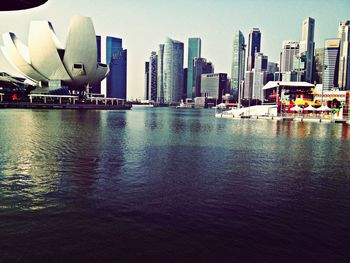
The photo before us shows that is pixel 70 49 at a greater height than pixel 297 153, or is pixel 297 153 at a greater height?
pixel 70 49

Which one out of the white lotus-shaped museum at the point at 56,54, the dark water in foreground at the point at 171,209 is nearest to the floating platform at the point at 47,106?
the white lotus-shaped museum at the point at 56,54

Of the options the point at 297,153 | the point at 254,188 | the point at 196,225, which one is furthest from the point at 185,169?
the point at 297,153

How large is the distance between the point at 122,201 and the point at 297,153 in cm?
1489

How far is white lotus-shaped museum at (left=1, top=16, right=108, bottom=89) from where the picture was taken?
114 metres

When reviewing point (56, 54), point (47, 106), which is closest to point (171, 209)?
point (47, 106)

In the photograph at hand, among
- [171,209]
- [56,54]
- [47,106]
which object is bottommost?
[171,209]

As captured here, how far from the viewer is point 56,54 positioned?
120m

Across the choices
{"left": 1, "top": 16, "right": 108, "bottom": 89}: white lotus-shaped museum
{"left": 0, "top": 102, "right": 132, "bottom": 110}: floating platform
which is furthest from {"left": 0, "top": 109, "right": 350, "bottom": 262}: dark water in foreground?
{"left": 1, "top": 16, "right": 108, "bottom": 89}: white lotus-shaped museum

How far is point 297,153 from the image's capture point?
21281 mm

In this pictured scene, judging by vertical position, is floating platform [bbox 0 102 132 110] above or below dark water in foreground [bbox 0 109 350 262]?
above

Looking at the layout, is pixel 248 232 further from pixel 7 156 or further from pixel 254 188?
pixel 7 156

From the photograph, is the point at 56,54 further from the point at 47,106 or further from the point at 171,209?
the point at 171,209

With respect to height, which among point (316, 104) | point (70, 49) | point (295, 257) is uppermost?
point (70, 49)

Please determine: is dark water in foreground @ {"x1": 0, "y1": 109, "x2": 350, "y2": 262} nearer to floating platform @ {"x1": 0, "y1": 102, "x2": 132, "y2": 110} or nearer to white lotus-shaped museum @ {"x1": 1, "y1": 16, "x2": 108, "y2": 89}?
floating platform @ {"x1": 0, "y1": 102, "x2": 132, "y2": 110}
